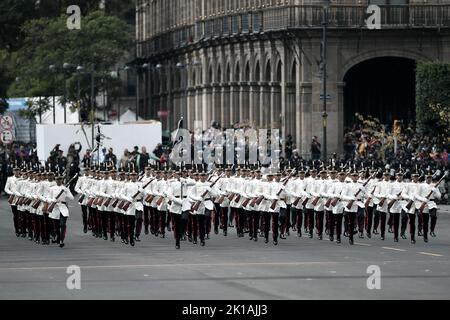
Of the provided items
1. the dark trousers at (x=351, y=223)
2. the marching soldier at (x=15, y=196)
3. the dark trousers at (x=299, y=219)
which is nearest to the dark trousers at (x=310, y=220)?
the dark trousers at (x=299, y=219)

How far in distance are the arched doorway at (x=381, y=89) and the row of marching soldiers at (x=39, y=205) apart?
112 ft

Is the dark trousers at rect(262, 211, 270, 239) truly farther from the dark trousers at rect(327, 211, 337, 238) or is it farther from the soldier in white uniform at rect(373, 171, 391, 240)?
the soldier in white uniform at rect(373, 171, 391, 240)

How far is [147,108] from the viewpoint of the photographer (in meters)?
116

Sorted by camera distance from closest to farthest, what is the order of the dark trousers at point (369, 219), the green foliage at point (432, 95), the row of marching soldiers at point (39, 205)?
the row of marching soldiers at point (39, 205) < the dark trousers at point (369, 219) < the green foliage at point (432, 95)

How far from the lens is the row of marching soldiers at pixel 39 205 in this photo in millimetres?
42562

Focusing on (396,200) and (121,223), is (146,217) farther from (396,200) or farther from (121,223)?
(396,200)

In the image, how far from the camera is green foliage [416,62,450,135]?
65250mm

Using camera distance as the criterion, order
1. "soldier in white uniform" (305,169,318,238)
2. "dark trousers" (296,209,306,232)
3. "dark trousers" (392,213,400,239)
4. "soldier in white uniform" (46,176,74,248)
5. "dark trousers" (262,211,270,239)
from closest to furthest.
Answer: "soldier in white uniform" (46,176,74,248)
"dark trousers" (262,211,270,239)
"dark trousers" (392,213,400,239)
"soldier in white uniform" (305,169,318,238)
"dark trousers" (296,209,306,232)

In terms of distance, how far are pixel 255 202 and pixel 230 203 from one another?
2348 millimetres

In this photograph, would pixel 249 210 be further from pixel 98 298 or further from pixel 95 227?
pixel 98 298

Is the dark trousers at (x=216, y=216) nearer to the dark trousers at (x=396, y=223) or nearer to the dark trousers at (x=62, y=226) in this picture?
the dark trousers at (x=396, y=223)

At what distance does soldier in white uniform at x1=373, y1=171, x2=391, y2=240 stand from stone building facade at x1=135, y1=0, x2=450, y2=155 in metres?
28.6

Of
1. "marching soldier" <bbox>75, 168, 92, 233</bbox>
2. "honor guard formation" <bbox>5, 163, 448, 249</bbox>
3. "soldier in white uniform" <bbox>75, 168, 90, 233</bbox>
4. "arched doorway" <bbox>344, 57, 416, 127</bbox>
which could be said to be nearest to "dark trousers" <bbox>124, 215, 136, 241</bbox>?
"honor guard formation" <bbox>5, 163, 448, 249</bbox>

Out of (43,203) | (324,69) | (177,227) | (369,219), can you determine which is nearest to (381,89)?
(324,69)
